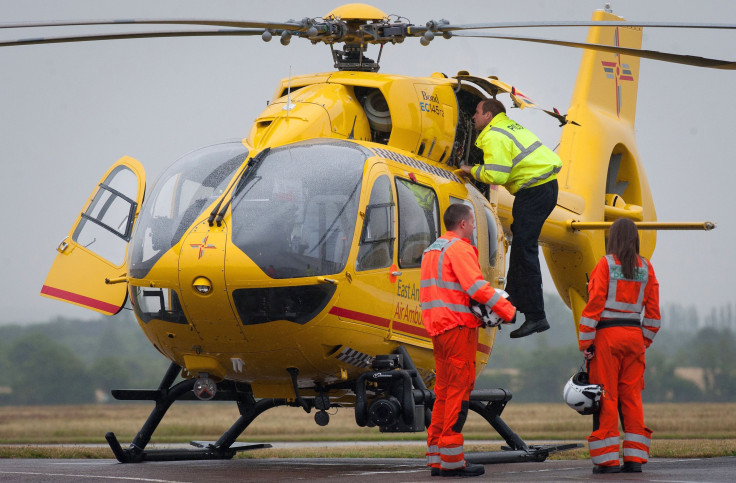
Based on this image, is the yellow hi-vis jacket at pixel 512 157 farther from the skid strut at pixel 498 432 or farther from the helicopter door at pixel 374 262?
the skid strut at pixel 498 432

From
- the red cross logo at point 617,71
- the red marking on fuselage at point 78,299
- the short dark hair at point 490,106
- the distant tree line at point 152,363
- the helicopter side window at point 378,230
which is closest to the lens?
the helicopter side window at point 378,230

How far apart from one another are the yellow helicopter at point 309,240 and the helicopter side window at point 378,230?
0.02m

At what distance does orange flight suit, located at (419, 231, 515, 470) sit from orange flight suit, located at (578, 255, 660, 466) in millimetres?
836

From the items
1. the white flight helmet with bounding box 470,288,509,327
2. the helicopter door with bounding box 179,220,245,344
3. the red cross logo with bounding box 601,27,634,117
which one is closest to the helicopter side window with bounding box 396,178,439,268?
the white flight helmet with bounding box 470,288,509,327

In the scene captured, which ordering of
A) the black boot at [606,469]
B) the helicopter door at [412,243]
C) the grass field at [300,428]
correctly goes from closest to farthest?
the black boot at [606,469] < the helicopter door at [412,243] < the grass field at [300,428]

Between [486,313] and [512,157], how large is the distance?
2.52 metres

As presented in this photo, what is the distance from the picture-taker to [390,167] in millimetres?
9086

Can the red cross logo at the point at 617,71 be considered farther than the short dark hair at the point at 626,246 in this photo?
Yes

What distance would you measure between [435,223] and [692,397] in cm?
1764

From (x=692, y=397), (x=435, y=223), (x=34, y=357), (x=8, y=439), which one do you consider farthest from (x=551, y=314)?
(x=435, y=223)

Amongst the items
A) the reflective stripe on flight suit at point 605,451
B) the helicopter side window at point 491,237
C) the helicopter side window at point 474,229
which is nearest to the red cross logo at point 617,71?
the helicopter side window at point 491,237

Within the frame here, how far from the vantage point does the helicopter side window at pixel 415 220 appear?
906 cm

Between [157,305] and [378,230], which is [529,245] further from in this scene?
[157,305]

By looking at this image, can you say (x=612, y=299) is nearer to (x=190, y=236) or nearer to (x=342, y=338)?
(x=342, y=338)
